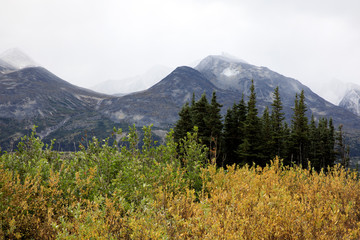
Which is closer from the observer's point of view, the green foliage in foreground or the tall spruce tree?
the green foliage in foreground

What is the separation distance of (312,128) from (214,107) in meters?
29.9

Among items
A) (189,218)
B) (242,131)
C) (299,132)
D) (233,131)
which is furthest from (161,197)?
(299,132)

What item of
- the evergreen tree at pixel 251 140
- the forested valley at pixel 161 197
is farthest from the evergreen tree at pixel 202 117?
the forested valley at pixel 161 197

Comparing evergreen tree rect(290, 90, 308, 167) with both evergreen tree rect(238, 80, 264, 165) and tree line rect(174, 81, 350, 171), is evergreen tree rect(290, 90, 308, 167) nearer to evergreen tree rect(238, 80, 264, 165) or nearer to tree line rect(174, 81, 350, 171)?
tree line rect(174, 81, 350, 171)

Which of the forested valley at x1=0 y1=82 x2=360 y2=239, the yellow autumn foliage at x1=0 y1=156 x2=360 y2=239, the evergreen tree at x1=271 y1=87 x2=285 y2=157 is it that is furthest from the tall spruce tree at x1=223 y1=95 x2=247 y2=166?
the yellow autumn foliage at x1=0 y1=156 x2=360 y2=239

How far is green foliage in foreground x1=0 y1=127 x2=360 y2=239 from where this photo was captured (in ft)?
11.5

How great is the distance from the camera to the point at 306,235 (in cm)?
337

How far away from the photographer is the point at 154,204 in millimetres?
4148

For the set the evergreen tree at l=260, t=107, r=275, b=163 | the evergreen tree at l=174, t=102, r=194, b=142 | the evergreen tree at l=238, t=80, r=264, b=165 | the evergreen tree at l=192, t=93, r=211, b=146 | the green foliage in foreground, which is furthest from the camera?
the evergreen tree at l=174, t=102, r=194, b=142

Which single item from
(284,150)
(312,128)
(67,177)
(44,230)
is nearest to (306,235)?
(44,230)

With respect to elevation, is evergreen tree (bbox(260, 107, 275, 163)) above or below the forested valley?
below

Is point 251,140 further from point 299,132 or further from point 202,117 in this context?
point 299,132

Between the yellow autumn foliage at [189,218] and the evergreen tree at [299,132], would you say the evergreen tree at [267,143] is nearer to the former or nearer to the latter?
the evergreen tree at [299,132]

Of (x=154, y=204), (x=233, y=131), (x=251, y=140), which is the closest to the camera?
(x=154, y=204)
